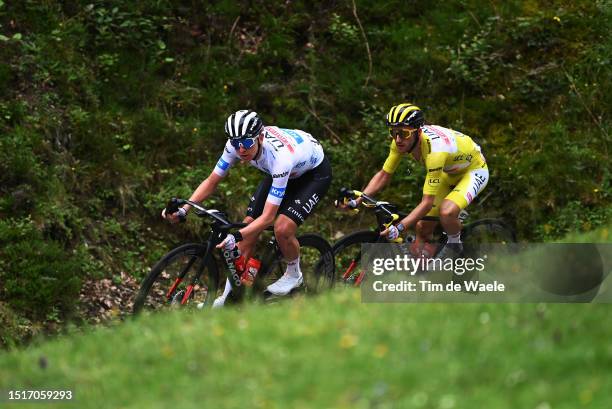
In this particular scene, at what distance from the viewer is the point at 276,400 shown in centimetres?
708

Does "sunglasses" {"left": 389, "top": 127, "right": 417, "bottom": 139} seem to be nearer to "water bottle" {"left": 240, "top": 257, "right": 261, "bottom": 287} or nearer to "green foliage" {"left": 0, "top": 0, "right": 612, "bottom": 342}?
"water bottle" {"left": 240, "top": 257, "right": 261, "bottom": 287}

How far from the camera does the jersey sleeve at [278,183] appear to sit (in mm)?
11461

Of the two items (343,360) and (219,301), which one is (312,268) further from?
(343,360)

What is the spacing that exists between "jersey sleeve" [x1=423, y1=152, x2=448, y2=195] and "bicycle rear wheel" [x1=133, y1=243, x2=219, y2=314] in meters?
2.97

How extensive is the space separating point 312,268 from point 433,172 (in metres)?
2.07

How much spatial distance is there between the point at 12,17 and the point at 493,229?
962cm

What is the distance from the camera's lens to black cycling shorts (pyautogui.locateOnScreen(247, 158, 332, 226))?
39.5ft

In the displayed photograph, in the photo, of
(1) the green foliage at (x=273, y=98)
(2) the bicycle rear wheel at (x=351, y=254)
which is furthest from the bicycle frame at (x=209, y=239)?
(1) the green foliage at (x=273, y=98)

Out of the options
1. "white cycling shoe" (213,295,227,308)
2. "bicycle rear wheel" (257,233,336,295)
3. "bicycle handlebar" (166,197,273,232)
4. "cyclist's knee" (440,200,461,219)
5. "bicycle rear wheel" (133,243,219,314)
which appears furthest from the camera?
"cyclist's knee" (440,200,461,219)

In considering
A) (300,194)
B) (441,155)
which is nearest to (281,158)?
(300,194)

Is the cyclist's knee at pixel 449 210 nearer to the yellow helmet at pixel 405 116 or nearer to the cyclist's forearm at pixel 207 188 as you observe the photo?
the yellow helmet at pixel 405 116

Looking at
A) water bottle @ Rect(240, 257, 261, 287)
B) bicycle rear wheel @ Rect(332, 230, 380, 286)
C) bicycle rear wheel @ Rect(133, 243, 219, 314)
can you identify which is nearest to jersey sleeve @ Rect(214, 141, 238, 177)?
bicycle rear wheel @ Rect(133, 243, 219, 314)

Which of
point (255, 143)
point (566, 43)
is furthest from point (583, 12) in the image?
point (255, 143)

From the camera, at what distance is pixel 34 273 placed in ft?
45.0
